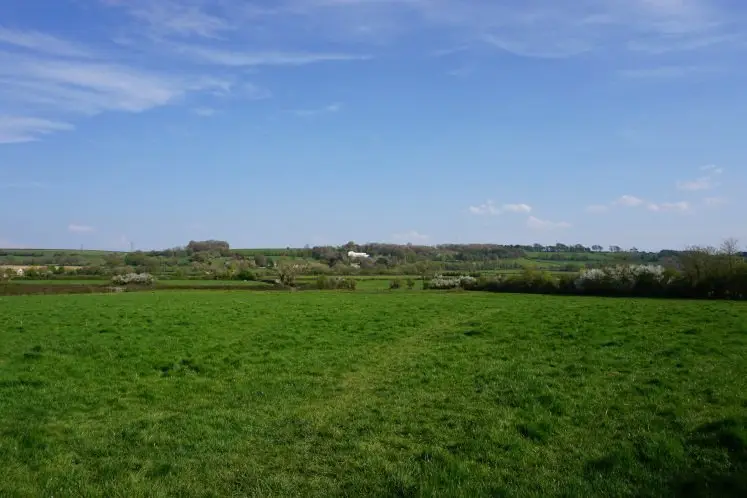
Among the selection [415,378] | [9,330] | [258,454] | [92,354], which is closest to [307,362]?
[415,378]

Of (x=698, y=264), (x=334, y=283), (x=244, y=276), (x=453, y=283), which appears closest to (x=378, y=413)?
(x=698, y=264)

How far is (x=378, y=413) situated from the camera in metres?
10.9

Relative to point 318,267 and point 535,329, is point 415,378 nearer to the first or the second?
point 535,329

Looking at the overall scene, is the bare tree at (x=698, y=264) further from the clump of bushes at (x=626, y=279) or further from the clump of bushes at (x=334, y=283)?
the clump of bushes at (x=334, y=283)

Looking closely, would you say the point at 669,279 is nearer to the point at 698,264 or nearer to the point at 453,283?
the point at 698,264

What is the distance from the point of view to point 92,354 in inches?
683

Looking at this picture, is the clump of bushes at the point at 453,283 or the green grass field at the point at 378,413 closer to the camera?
the green grass field at the point at 378,413

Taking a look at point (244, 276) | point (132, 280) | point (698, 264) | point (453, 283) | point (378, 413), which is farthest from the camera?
point (244, 276)

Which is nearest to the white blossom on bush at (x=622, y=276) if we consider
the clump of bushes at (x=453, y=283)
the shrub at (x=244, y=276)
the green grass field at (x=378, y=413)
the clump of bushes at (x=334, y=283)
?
the clump of bushes at (x=453, y=283)

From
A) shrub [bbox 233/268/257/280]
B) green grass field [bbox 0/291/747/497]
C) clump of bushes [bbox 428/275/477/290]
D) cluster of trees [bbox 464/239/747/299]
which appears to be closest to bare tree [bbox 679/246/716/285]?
cluster of trees [bbox 464/239/747/299]

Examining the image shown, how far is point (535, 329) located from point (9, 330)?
2075cm

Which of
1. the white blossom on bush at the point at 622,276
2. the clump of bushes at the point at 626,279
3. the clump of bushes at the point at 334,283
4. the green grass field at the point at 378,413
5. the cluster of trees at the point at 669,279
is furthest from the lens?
the clump of bushes at the point at 334,283

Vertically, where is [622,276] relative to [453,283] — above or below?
above

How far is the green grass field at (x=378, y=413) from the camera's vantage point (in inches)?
295
